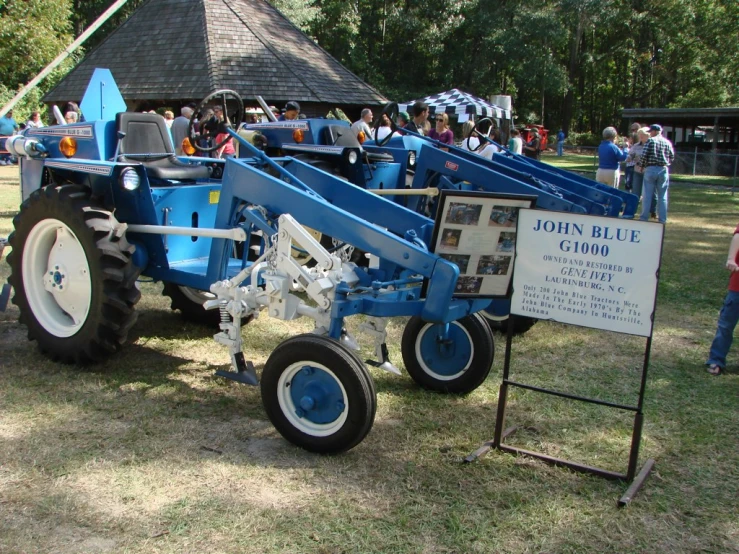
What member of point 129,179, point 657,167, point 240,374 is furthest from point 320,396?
point 657,167

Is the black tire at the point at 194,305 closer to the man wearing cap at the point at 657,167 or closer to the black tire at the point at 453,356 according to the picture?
the black tire at the point at 453,356

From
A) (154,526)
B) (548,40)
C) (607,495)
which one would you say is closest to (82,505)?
(154,526)

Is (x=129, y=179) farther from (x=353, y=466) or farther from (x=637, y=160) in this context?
(x=637, y=160)

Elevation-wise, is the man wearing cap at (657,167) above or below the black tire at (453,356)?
above

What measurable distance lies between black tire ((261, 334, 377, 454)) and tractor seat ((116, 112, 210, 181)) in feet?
6.65

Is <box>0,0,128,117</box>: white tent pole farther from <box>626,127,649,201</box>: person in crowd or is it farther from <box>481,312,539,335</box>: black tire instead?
<box>626,127,649,201</box>: person in crowd

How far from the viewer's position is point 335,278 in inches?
155

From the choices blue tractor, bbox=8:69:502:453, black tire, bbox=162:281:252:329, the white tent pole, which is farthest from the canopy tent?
blue tractor, bbox=8:69:502:453

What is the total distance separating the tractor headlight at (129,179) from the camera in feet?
15.4

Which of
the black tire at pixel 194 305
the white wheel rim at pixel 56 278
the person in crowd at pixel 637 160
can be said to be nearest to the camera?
the white wheel rim at pixel 56 278

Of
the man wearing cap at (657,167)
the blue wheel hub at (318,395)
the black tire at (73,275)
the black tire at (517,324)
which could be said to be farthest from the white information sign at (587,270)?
the man wearing cap at (657,167)

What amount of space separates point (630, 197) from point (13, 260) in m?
5.90

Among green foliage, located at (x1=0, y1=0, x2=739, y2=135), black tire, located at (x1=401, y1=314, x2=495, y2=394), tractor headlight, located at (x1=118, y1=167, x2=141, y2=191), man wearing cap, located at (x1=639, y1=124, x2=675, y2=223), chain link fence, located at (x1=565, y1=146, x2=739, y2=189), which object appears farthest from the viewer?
green foliage, located at (x1=0, y1=0, x2=739, y2=135)

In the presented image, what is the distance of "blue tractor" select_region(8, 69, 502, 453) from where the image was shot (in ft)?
12.5
